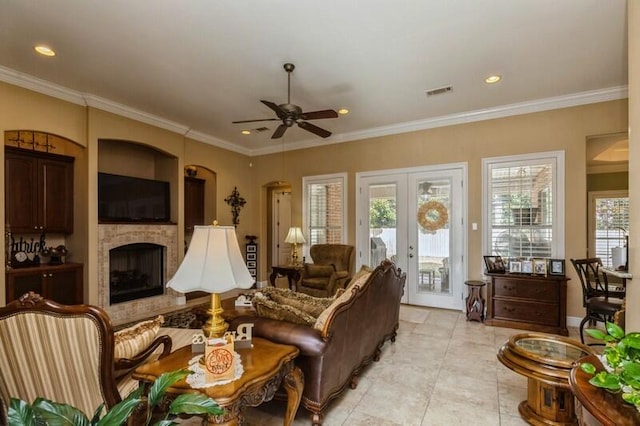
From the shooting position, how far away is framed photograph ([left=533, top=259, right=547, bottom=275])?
4.18 m

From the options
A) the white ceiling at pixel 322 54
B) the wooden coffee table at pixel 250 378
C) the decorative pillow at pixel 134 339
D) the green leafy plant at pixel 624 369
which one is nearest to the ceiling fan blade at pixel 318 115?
the white ceiling at pixel 322 54

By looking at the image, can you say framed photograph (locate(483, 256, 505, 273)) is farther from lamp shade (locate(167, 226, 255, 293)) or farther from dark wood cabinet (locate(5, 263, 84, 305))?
dark wood cabinet (locate(5, 263, 84, 305))

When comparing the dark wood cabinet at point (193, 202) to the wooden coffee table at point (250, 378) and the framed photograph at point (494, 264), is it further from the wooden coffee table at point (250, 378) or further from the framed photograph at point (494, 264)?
the framed photograph at point (494, 264)

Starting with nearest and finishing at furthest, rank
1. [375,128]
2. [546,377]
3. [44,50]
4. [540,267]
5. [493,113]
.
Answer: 1. [546,377]
2. [44,50]
3. [540,267]
4. [493,113]
5. [375,128]

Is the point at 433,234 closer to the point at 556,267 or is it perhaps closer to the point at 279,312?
the point at 556,267

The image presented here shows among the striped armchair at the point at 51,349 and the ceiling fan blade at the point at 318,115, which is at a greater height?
the ceiling fan blade at the point at 318,115

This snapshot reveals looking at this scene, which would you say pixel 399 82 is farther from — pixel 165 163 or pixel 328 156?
pixel 165 163

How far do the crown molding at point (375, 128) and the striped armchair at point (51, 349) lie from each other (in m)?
3.65

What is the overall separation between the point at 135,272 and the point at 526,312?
579 cm

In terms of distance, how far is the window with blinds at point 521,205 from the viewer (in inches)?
172

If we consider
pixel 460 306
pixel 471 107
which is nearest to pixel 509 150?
pixel 471 107

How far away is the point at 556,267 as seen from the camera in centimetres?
412

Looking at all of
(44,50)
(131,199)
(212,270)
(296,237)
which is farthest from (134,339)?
(296,237)

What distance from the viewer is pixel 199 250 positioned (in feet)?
5.88
